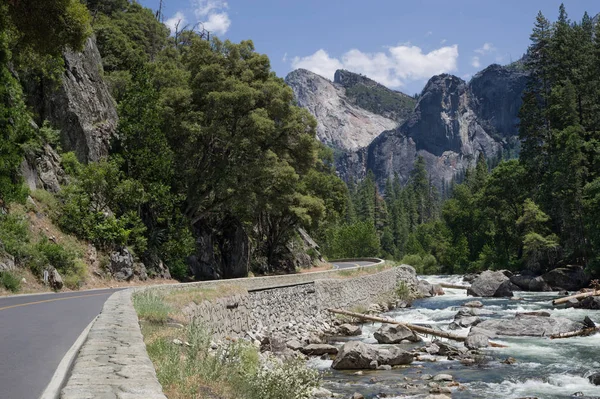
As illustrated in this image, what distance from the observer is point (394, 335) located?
78.1 ft

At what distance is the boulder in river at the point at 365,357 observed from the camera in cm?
1838

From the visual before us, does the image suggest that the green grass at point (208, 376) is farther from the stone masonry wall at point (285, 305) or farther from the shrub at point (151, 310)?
the stone masonry wall at point (285, 305)

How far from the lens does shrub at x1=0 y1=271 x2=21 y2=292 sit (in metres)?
19.0

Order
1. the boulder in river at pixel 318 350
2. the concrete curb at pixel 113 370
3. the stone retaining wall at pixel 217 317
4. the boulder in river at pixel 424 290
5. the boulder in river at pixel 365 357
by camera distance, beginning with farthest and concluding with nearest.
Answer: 1. the boulder in river at pixel 424 290
2. the boulder in river at pixel 318 350
3. the boulder in river at pixel 365 357
4. the stone retaining wall at pixel 217 317
5. the concrete curb at pixel 113 370

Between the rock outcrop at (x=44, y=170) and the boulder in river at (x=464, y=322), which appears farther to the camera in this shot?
the boulder in river at (x=464, y=322)

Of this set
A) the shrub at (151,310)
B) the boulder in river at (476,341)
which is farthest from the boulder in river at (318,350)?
the shrub at (151,310)

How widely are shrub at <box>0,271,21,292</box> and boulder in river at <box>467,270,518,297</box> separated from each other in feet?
119

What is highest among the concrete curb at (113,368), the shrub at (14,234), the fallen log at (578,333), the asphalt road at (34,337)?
the shrub at (14,234)

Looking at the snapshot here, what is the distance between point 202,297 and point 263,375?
9879mm

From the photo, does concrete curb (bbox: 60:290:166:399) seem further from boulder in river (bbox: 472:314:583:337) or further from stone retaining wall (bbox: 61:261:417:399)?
boulder in river (bbox: 472:314:583:337)

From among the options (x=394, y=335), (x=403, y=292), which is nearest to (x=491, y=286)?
(x=403, y=292)

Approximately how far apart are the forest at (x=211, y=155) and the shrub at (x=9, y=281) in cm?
155

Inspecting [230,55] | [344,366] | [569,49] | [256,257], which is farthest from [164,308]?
[569,49]

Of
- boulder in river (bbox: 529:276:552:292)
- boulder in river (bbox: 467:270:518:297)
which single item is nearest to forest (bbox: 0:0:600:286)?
boulder in river (bbox: 529:276:552:292)
